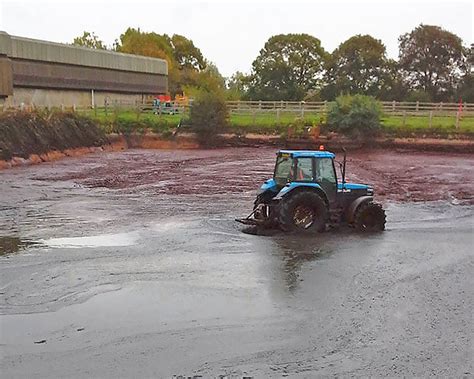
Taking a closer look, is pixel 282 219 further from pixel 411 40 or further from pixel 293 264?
pixel 411 40

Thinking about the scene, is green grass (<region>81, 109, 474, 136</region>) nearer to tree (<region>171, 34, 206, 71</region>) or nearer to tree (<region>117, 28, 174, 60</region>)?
tree (<region>117, 28, 174, 60</region>)

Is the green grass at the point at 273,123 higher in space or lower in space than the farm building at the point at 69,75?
lower

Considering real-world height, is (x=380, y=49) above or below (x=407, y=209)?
above

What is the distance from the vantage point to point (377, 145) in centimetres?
4125

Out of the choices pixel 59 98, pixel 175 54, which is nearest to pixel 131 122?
pixel 59 98

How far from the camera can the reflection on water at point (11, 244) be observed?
40.9 feet

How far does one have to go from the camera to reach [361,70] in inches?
2766

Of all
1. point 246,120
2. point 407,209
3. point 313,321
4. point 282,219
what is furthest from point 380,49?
point 313,321

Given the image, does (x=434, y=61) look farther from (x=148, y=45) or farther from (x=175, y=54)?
(x=175, y=54)

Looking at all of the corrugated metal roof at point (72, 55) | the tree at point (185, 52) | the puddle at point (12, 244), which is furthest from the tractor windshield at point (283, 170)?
the tree at point (185, 52)

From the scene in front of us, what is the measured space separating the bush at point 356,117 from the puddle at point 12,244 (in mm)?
31008

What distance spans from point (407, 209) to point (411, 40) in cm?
5557

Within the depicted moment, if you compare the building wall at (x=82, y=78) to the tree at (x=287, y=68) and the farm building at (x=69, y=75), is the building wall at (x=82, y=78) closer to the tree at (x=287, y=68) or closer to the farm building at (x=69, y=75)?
the farm building at (x=69, y=75)

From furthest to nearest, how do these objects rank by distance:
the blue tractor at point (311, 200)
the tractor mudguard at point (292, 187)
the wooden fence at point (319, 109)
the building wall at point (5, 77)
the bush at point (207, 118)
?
1. the wooden fence at point (319, 109)
2. the bush at point (207, 118)
3. the building wall at point (5, 77)
4. the blue tractor at point (311, 200)
5. the tractor mudguard at point (292, 187)
